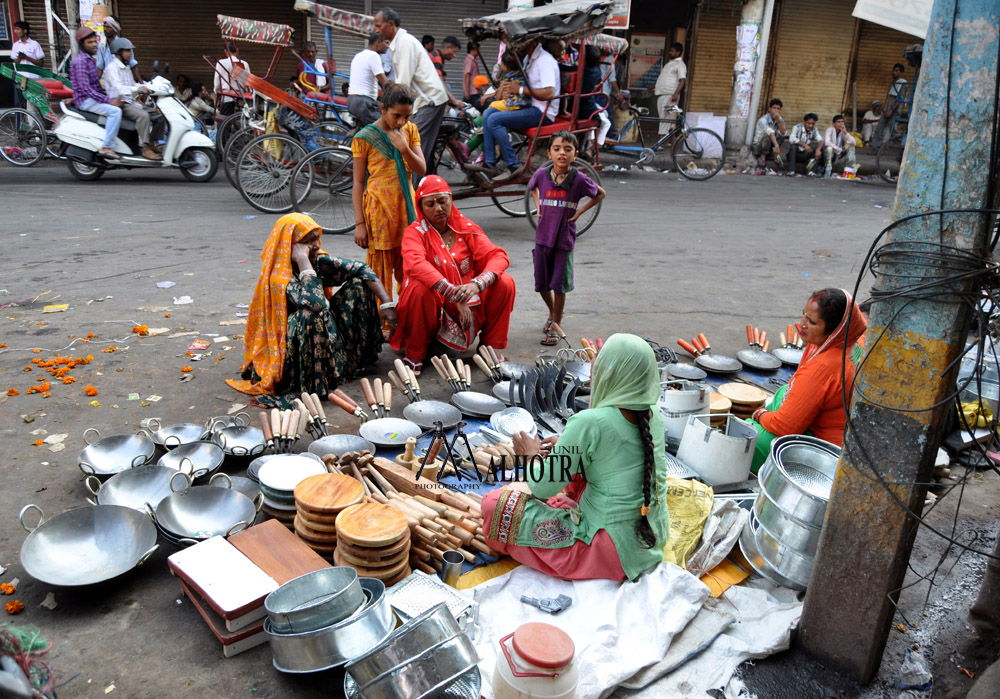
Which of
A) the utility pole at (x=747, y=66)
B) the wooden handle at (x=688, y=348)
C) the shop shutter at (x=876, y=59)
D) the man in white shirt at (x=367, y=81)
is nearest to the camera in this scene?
Answer: the wooden handle at (x=688, y=348)

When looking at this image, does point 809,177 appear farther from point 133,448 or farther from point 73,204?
point 133,448

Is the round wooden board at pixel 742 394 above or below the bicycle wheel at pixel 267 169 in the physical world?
below

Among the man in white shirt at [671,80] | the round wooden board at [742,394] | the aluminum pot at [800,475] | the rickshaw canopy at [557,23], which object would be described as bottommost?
the round wooden board at [742,394]

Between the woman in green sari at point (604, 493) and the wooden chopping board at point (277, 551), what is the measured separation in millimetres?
652

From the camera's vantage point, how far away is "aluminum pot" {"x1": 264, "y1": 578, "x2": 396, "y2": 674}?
2.04 metres

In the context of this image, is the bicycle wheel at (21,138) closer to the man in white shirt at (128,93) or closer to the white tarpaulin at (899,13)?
the man in white shirt at (128,93)

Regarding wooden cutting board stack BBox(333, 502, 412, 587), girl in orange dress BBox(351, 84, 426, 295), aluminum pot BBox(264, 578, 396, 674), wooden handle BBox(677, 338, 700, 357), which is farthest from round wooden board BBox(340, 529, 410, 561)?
wooden handle BBox(677, 338, 700, 357)

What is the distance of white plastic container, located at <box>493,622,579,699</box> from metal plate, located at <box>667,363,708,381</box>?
2511mm

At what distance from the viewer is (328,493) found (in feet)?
8.50

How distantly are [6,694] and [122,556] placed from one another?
1.18 m

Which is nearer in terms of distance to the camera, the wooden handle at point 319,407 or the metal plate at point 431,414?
the wooden handle at point 319,407

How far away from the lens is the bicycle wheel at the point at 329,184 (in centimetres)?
737

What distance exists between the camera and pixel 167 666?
7.04ft

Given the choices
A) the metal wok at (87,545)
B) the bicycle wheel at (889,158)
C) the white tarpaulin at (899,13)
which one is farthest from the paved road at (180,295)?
the white tarpaulin at (899,13)
